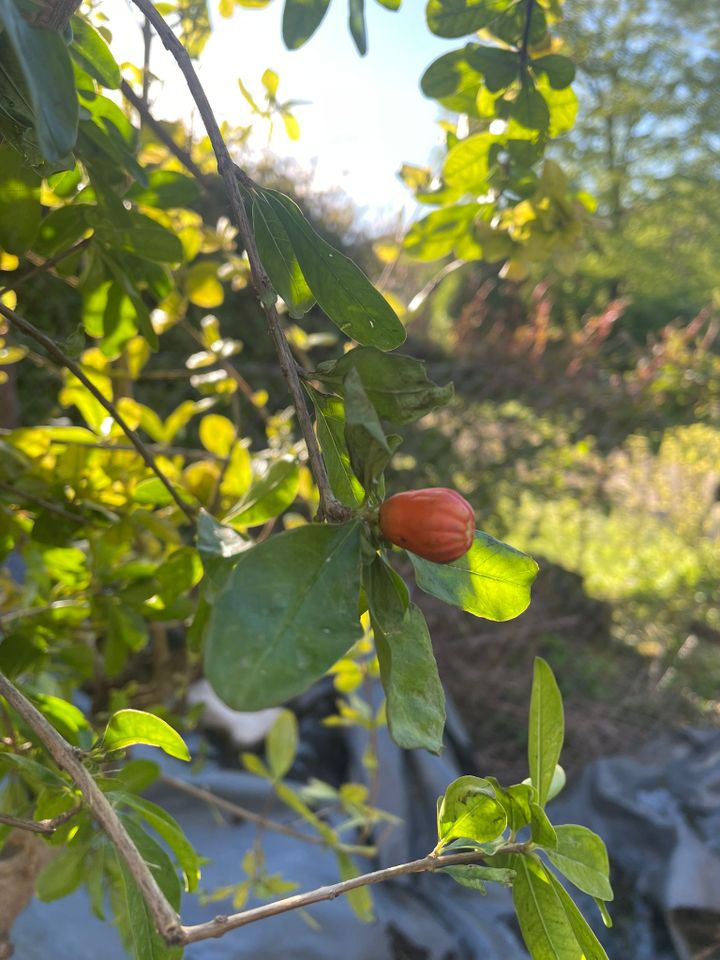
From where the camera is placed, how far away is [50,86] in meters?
0.27

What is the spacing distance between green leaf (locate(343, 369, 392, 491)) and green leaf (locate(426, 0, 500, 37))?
1.13 feet

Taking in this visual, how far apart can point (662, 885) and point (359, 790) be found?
3.31 ft

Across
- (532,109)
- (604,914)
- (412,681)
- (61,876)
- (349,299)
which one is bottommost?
(61,876)

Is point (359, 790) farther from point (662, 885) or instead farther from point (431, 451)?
point (431, 451)

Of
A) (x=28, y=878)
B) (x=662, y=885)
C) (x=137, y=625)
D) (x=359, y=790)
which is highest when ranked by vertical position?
(x=137, y=625)

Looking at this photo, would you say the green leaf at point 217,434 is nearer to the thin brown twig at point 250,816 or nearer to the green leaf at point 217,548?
the thin brown twig at point 250,816

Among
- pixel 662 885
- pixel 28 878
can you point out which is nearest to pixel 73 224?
pixel 28 878

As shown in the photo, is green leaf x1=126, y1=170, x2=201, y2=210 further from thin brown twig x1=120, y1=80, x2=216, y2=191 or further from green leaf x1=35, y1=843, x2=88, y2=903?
green leaf x1=35, y1=843, x2=88, y2=903

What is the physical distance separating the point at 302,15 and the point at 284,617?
0.38 m

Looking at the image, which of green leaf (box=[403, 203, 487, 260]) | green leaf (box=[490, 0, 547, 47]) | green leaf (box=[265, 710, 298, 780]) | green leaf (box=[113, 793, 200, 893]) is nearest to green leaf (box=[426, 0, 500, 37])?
green leaf (box=[490, 0, 547, 47])

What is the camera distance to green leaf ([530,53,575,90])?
1.79ft

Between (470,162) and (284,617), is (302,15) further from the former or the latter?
(284,617)

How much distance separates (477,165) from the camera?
24.0 inches

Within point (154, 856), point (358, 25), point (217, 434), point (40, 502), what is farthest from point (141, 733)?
point (217, 434)
